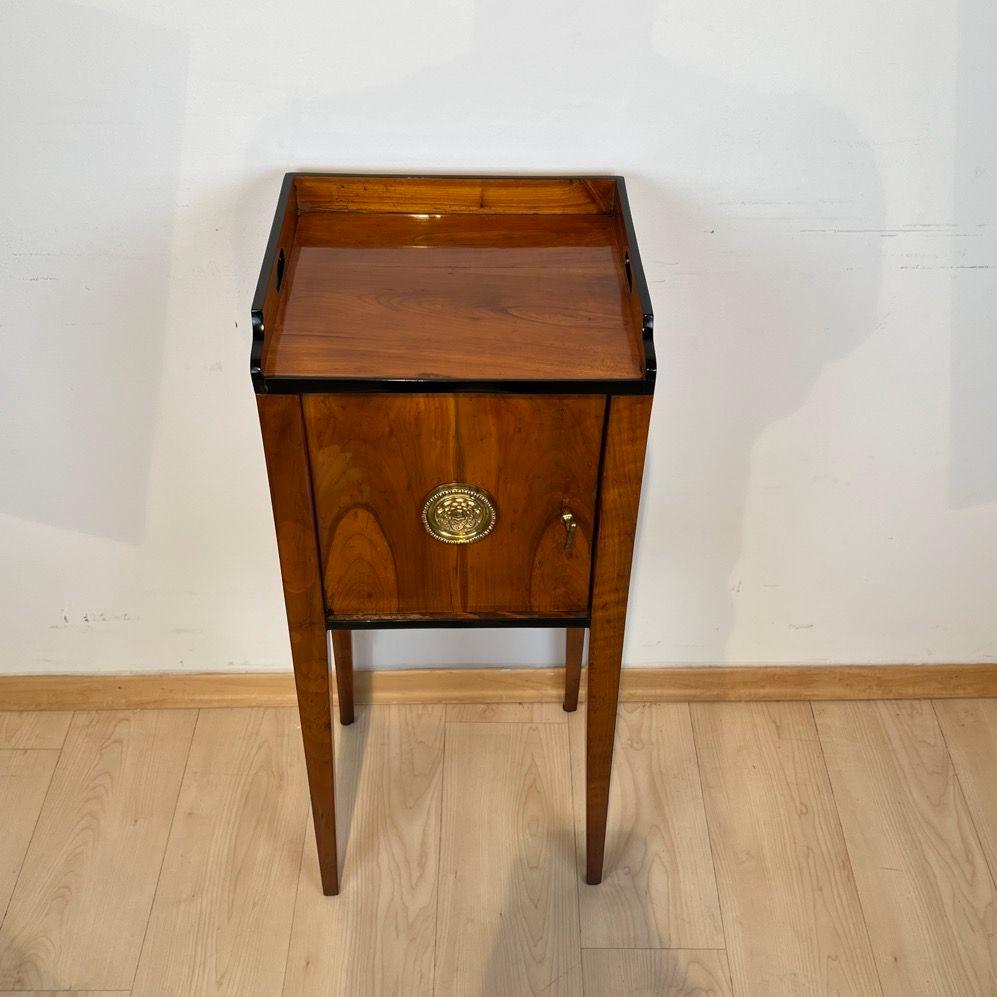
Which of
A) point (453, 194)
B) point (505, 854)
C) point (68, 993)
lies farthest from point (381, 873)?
point (453, 194)

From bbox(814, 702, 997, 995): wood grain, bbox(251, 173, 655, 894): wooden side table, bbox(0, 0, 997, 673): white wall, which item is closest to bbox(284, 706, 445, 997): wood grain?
bbox(0, 0, 997, 673): white wall

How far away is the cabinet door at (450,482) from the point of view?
0.97m

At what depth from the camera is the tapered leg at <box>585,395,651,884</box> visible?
980 mm

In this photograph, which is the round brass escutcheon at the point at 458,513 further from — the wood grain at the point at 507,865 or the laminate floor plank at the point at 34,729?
the laminate floor plank at the point at 34,729

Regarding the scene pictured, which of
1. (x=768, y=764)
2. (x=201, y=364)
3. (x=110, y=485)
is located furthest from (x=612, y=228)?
(x=768, y=764)

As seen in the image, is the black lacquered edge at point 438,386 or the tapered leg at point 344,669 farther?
the tapered leg at point 344,669

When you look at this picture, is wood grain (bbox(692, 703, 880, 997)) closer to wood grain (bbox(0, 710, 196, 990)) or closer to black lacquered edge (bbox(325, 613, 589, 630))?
black lacquered edge (bbox(325, 613, 589, 630))

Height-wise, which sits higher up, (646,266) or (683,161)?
(683,161)

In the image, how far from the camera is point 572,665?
1.56 m

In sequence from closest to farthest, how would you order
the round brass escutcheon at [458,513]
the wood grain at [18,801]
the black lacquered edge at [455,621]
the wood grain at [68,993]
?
the round brass escutcheon at [458,513]
the black lacquered edge at [455,621]
the wood grain at [68,993]
the wood grain at [18,801]

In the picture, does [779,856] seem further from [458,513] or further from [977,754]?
[458,513]

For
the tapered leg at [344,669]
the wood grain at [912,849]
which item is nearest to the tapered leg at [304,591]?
the tapered leg at [344,669]

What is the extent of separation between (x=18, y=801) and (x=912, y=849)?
3.78ft

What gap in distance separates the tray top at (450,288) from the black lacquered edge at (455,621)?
0.96 feet
